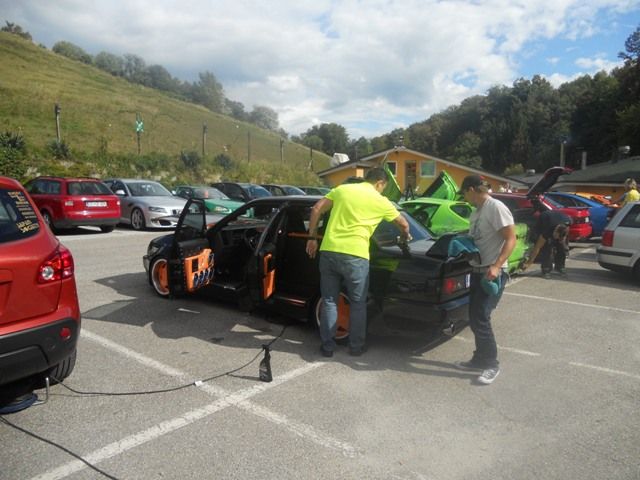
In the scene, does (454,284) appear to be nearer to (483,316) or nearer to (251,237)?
(483,316)

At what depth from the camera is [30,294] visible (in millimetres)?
3131

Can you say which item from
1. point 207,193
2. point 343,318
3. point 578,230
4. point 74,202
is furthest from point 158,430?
point 207,193

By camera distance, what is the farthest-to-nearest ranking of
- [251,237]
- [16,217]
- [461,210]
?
[461,210]
[251,237]
[16,217]

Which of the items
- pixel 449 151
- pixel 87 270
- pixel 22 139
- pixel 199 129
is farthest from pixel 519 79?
pixel 87 270

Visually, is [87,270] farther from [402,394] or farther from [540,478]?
[540,478]

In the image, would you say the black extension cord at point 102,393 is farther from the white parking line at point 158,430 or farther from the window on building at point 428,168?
the window on building at point 428,168

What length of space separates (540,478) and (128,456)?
7.84 feet

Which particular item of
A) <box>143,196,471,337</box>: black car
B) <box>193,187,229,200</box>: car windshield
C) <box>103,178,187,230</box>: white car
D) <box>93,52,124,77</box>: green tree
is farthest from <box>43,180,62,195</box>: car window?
<box>93,52,124,77</box>: green tree

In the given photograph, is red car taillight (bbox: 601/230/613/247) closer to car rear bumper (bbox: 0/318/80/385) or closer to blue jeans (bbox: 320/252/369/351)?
blue jeans (bbox: 320/252/369/351)

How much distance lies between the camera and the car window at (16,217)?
320 cm

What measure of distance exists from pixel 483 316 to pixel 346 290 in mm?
1263

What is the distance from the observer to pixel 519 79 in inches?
3519

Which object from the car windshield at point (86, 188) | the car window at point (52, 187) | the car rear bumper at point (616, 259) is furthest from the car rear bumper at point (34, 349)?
the car window at point (52, 187)

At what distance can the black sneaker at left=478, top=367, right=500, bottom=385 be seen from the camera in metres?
4.07
